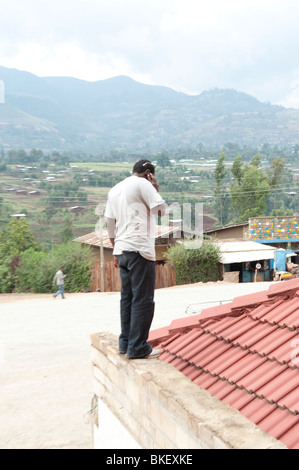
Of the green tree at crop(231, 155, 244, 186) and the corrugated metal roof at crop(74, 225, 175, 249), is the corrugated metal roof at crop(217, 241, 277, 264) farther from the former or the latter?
the green tree at crop(231, 155, 244, 186)

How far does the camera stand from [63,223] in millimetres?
61312

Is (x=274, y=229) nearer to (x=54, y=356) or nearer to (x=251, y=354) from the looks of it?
(x=54, y=356)

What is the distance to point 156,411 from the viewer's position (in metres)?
3.17

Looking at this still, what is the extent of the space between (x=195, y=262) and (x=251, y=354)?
2342cm

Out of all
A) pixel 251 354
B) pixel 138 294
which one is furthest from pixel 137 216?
pixel 251 354

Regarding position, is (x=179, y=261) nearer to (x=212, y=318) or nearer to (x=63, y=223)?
(x=212, y=318)

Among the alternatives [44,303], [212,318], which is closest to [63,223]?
[44,303]

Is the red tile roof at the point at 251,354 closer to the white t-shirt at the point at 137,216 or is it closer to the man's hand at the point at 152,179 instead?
the white t-shirt at the point at 137,216

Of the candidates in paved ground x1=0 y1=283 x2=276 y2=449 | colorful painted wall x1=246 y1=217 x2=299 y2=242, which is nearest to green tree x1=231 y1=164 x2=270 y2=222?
colorful painted wall x1=246 y1=217 x2=299 y2=242

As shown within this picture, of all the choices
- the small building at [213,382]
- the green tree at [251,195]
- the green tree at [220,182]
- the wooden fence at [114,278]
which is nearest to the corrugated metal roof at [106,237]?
the wooden fence at [114,278]

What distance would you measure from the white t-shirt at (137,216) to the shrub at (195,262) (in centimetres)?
2228

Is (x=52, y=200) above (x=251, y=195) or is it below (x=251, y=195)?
below

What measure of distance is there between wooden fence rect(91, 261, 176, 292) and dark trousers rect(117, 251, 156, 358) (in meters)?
22.3

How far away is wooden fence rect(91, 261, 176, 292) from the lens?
2625 centimetres
